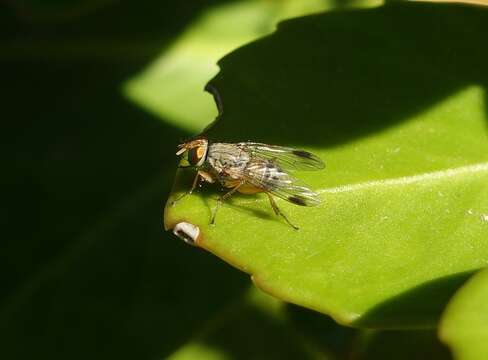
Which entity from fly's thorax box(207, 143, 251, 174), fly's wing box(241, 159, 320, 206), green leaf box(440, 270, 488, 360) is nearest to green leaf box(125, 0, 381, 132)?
fly's thorax box(207, 143, 251, 174)

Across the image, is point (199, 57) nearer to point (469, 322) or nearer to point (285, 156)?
point (285, 156)

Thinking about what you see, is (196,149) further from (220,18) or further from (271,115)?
(220,18)

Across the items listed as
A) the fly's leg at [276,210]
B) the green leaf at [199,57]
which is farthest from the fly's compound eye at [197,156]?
the green leaf at [199,57]

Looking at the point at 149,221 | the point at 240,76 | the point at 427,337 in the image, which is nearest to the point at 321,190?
the point at 240,76

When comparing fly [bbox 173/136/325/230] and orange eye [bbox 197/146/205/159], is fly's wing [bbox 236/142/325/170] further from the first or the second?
orange eye [bbox 197/146/205/159]

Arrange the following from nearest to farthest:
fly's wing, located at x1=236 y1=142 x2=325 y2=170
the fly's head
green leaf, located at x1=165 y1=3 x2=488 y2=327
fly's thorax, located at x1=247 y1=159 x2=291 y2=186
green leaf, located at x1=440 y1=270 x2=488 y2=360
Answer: green leaf, located at x1=440 y1=270 x2=488 y2=360 → green leaf, located at x1=165 y1=3 x2=488 y2=327 → fly's wing, located at x1=236 y1=142 x2=325 y2=170 → fly's thorax, located at x1=247 y1=159 x2=291 y2=186 → the fly's head
